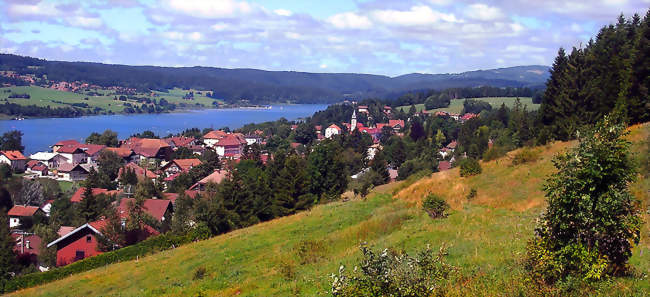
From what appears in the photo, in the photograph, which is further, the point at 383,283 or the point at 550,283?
the point at 550,283

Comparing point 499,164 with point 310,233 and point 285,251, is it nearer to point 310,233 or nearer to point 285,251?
point 310,233

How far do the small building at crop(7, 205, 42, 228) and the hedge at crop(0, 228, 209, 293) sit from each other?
24.2 metres

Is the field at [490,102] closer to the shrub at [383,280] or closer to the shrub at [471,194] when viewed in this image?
the shrub at [471,194]

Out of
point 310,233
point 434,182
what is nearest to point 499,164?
point 434,182

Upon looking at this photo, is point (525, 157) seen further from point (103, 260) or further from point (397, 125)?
point (397, 125)

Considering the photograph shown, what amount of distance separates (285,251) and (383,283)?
1031 centimetres

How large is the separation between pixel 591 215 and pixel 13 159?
93689 mm

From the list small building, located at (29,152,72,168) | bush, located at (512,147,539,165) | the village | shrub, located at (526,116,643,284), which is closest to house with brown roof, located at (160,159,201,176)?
the village

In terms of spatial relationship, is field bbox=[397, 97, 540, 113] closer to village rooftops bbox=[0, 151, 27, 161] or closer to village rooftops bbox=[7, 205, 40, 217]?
village rooftops bbox=[0, 151, 27, 161]

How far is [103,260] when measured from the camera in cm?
2467

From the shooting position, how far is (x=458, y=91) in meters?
177

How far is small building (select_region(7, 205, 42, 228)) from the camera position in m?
44.6

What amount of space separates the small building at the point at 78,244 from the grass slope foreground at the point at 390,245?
10.2m

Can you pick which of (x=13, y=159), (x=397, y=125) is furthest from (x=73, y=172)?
(x=397, y=125)
